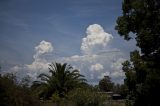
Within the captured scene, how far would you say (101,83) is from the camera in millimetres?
114750

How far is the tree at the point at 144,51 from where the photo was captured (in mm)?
30062

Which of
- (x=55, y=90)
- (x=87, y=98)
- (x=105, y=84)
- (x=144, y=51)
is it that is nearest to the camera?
(x=144, y=51)

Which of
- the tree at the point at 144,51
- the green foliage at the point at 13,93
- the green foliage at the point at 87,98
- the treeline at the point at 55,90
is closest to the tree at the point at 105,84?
the treeline at the point at 55,90

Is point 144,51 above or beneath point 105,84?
beneath

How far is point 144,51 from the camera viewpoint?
3133cm

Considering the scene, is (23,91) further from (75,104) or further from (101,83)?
(101,83)

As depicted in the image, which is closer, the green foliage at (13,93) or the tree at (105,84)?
the green foliage at (13,93)

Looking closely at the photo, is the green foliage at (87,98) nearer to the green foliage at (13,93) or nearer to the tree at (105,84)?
the green foliage at (13,93)

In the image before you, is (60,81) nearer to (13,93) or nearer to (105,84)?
(13,93)

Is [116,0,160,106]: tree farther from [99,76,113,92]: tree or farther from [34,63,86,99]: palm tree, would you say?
[99,76,113,92]: tree

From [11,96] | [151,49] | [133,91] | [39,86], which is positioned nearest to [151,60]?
[151,49]

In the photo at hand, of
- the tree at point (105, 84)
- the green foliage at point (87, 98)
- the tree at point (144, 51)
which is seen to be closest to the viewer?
the tree at point (144, 51)

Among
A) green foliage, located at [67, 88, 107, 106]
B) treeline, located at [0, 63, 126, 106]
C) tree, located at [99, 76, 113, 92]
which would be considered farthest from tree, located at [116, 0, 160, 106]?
tree, located at [99, 76, 113, 92]

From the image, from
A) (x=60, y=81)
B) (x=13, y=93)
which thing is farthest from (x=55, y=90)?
(x=13, y=93)
